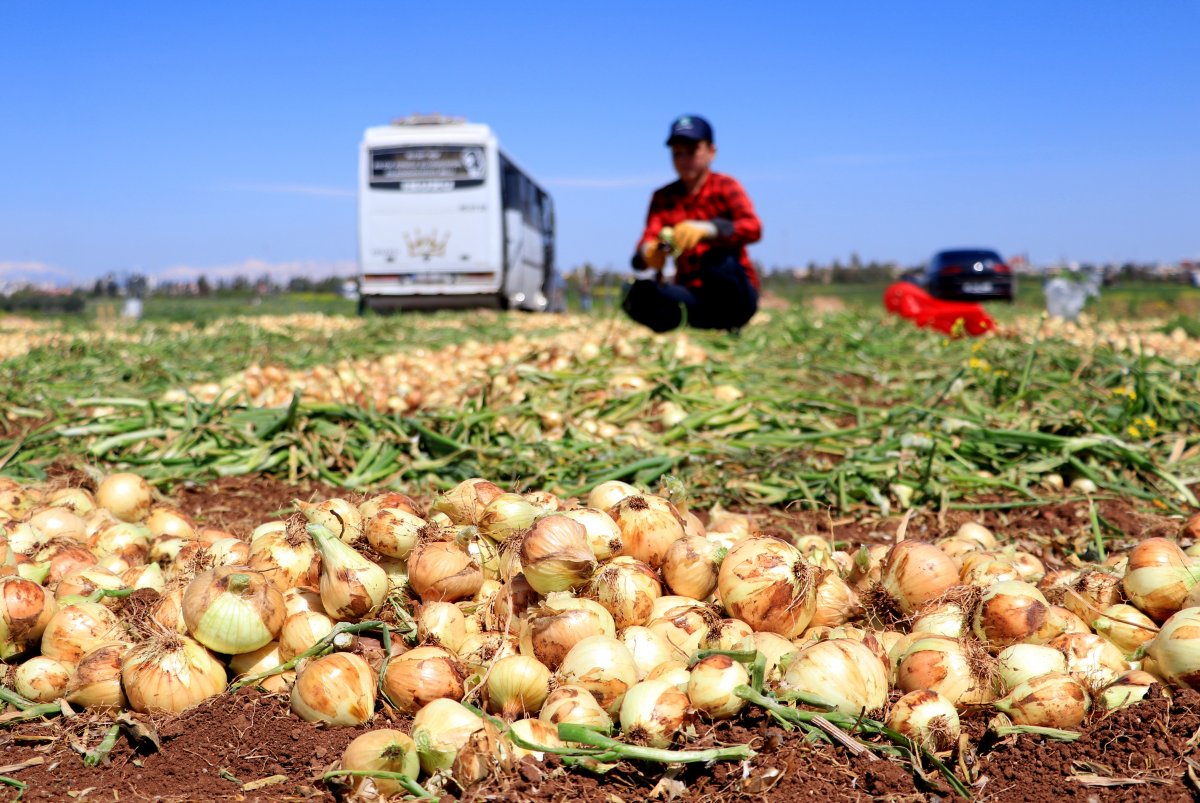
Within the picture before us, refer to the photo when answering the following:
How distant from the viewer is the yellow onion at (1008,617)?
6.82 feet

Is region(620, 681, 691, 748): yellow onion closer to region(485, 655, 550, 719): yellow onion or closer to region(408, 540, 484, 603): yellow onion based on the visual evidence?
region(485, 655, 550, 719): yellow onion

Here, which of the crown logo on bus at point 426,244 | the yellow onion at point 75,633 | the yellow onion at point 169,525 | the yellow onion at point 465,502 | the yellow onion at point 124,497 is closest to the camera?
the yellow onion at point 75,633

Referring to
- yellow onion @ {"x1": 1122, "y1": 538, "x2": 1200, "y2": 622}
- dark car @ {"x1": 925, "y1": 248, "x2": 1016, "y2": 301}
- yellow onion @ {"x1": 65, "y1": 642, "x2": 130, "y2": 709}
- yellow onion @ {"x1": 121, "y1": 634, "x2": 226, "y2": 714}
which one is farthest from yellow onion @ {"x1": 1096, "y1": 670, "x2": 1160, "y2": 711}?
dark car @ {"x1": 925, "y1": 248, "x2": 1016, "y2": 301}

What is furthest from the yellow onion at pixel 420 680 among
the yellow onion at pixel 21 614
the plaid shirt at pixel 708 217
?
the plaid shirt at pixel 708 217

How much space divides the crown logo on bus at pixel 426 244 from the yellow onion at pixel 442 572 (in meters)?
16.7

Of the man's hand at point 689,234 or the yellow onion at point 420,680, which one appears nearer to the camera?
the yellow onion at point 420,680

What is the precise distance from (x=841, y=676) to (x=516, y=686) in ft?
2.12

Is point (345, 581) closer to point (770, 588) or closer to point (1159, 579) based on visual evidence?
point (770, 588)

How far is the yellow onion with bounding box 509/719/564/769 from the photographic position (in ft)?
5.71

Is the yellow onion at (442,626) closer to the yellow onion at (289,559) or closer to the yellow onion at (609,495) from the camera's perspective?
the yellow onion at (289,559)

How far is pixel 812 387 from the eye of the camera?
5703mm

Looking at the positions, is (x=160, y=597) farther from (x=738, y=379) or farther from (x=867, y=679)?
(x=738, y=379)

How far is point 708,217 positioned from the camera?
7.48m

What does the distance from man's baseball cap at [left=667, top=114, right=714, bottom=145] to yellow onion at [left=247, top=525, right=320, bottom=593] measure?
17.8ft
